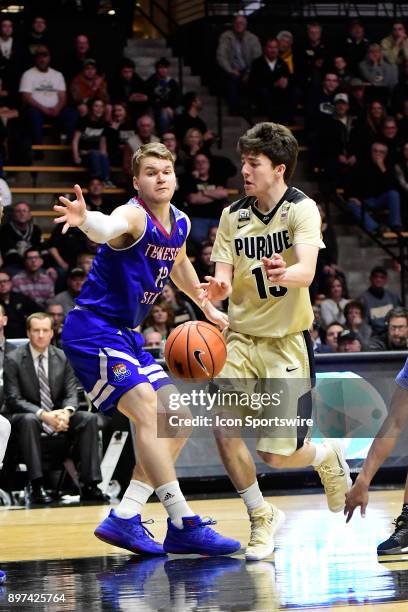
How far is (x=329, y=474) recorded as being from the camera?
6340 millimetres

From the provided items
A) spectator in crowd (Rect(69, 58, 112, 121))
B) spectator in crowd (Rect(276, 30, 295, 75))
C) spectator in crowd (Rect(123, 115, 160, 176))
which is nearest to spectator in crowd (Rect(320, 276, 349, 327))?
spectator in crowd (Rect(123, 115, 160, 176))

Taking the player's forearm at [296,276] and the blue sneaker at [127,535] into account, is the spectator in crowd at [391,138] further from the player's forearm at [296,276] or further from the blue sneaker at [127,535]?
the blue sneaker at [127,535]

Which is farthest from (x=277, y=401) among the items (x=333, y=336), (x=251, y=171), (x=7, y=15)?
(x=7, y=15)

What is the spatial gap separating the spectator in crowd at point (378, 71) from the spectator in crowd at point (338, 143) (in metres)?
1.24

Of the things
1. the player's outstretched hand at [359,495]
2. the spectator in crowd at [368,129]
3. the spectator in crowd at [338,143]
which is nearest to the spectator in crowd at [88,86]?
the spectator in crowd at [338,143]

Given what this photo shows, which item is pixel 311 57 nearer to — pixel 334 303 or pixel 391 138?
pixel 391 138

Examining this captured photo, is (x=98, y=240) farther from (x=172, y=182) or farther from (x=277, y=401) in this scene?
(x=277, y=401)

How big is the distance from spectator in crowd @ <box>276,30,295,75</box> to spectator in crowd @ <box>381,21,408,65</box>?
1427 millimetres

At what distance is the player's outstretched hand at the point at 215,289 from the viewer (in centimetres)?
576

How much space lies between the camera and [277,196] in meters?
6.05

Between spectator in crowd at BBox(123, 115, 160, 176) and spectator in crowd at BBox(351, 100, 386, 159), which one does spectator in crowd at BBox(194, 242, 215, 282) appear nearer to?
spectator in crowd at BBox(123, 115, 160, 176)

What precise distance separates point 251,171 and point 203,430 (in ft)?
12.2

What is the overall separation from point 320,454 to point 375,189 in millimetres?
10459

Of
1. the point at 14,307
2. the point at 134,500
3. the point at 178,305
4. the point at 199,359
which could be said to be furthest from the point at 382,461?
the point at 178,305
